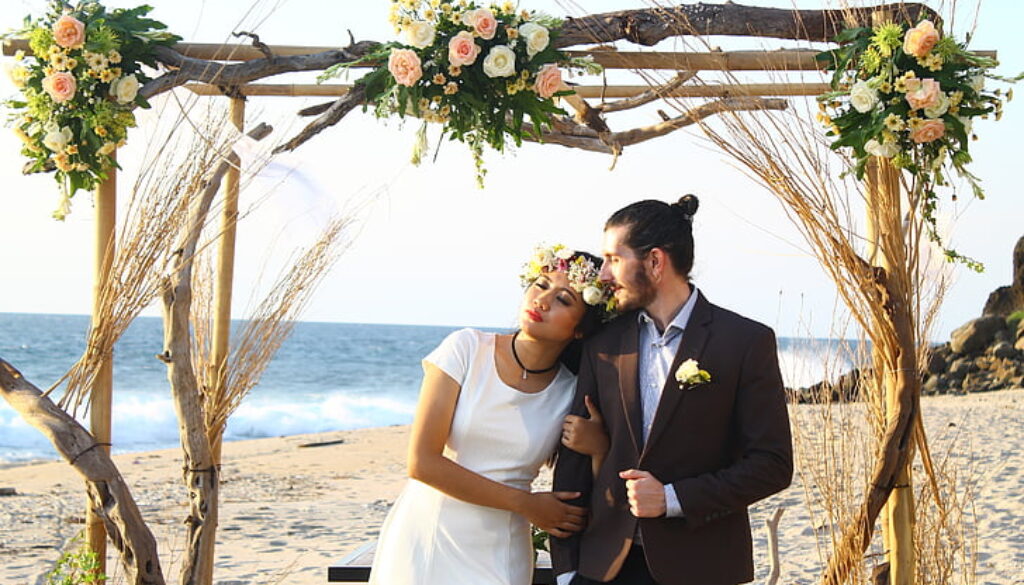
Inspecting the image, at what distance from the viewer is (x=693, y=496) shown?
9.05 ft

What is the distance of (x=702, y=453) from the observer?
2857 millimetres

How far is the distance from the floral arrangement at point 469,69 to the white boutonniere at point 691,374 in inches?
48.0

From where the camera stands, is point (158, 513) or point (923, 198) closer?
point (923, 198)

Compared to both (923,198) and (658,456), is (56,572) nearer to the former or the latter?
(658,456)

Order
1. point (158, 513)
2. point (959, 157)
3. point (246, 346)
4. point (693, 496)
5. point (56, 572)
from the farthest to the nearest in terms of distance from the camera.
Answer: point (158, 513), point (246, 346), point (56, 572), point (959, 157), point (693, 496)

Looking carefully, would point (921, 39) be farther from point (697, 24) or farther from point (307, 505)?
point (307, 505)

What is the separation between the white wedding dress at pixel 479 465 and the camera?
317 centimetres

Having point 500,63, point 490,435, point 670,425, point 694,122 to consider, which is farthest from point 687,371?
point 500,63

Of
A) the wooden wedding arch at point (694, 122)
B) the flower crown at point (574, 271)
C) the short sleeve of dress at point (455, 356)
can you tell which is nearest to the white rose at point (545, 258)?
the flower crown at point (574, 271)

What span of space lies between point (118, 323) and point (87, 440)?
397mm

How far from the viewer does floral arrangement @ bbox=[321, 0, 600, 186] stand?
11.4ft

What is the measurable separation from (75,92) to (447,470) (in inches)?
72.5

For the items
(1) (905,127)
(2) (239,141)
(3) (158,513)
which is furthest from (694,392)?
(3) (158,513)

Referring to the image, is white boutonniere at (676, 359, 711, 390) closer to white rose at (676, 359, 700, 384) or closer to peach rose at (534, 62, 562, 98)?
white rose at (676, 359, 700, 384)
